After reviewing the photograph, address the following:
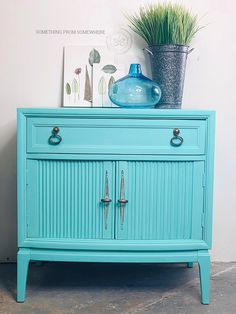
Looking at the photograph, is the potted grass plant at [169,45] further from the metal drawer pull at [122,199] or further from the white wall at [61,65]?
the metal drawer pull at [122,199]

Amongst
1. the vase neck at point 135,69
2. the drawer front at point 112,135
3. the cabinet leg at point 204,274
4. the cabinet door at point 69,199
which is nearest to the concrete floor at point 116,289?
the cabinet leg at point 204,274

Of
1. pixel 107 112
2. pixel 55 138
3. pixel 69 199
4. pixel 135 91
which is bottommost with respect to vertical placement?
pixel 69 199

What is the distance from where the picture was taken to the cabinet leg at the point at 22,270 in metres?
1.73

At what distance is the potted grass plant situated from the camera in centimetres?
193

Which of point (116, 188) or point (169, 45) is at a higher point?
point (169, 45)

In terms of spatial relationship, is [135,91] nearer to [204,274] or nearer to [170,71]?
[170,71]

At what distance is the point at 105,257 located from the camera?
68.2 inches

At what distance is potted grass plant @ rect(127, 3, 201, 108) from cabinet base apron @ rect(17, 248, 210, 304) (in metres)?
0.66

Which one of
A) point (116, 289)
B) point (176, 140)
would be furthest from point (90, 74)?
point (116, 289)

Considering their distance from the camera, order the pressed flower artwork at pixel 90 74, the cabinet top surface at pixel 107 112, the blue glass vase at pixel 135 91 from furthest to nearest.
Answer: the pressed flower artwork at pixel 90 74, the blue glass vase at pixel 135 91, the cabinet top surface at pixel 107 112

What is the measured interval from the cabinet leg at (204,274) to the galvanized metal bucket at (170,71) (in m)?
0.67

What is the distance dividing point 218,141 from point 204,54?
1.40 ft

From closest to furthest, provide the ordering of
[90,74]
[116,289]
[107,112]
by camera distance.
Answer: [107,112] → [116,289] → [90,74]

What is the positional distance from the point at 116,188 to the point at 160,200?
0.18m
